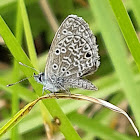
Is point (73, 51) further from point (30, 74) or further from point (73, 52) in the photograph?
point (30, 74)

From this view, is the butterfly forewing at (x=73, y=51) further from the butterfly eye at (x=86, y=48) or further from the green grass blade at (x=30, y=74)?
the green grass blade at (x=30, y=74)

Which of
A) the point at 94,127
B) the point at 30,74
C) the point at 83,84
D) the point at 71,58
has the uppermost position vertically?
the point at 30,74

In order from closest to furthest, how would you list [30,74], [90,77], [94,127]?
[30,74] < [94,127] < [90,77]

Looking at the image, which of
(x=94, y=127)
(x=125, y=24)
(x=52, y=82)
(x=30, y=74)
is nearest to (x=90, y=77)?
(x=94, y=127)

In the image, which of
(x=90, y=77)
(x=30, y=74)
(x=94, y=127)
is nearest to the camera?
(x=30, y=74)

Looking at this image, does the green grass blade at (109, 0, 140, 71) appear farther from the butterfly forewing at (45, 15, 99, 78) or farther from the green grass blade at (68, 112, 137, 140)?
the green grass blade at (68, 112, 137, 140)

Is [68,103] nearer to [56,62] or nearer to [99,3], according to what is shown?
[56,62]
